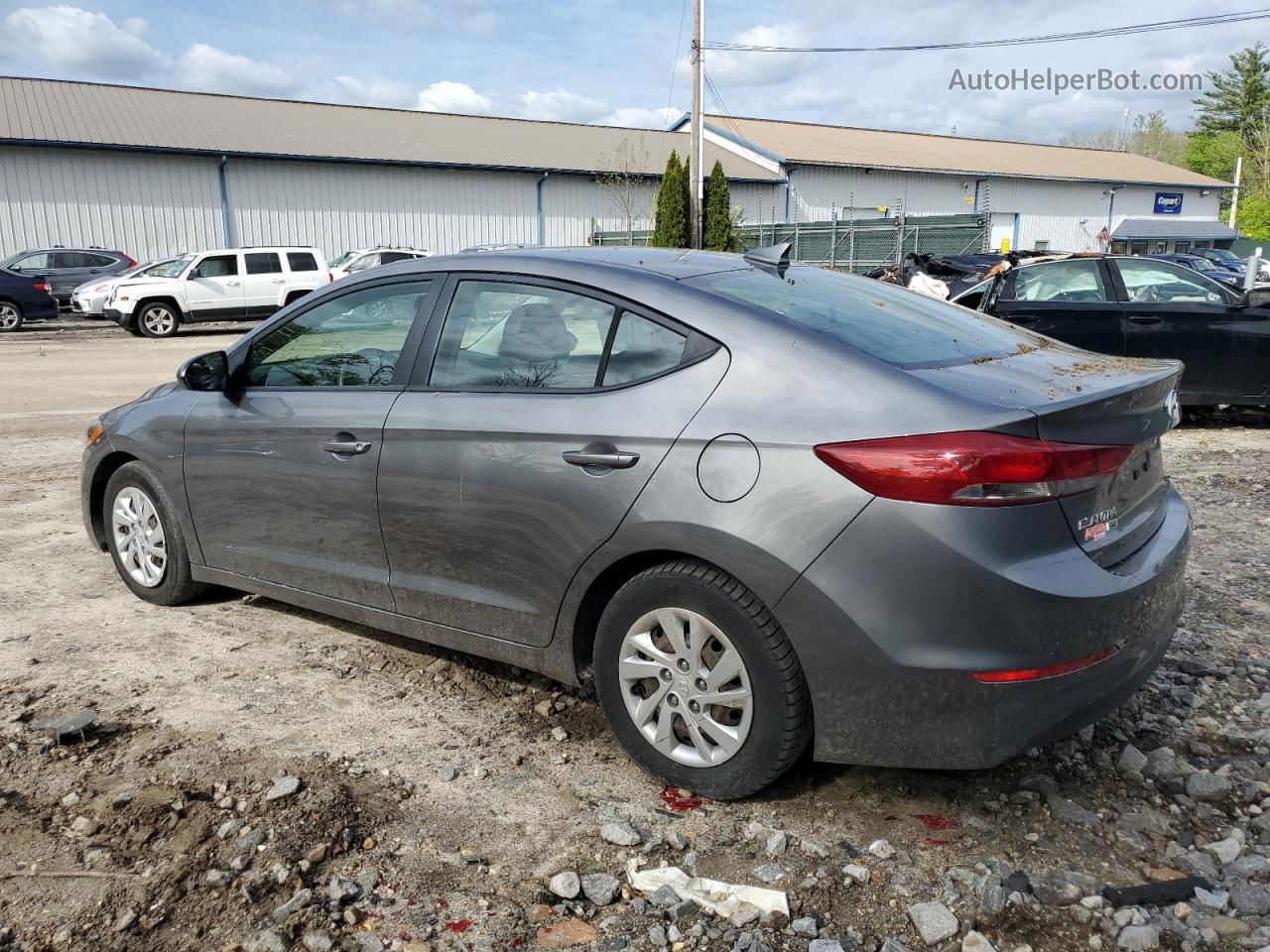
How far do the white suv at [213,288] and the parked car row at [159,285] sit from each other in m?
0.02

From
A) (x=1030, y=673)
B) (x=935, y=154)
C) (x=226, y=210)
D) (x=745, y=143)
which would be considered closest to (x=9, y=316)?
(x=226, y=210)

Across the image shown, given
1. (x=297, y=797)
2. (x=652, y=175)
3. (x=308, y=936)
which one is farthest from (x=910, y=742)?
(x=652, y=175)

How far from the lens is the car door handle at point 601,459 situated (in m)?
3.00

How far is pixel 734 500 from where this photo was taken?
2793 mm

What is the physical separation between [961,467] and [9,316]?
2488 cm

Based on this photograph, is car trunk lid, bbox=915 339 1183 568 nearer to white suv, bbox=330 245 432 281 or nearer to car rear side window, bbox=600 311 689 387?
car rear side window, bbox=600 311 689 387

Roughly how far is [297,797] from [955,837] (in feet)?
6.27

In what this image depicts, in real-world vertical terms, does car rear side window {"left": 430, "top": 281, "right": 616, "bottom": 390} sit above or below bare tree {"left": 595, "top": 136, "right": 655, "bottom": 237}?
below

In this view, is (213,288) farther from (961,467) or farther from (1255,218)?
(1255,218)

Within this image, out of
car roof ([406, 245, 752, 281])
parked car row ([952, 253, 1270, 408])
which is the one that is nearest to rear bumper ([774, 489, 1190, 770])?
car roof ([406, 245, 752, 281])

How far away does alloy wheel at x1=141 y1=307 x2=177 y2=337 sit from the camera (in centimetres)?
2198

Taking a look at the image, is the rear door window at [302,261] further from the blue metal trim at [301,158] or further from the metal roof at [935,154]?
the metal roof at [935,154]

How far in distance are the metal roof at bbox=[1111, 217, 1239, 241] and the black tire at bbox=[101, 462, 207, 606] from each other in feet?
185

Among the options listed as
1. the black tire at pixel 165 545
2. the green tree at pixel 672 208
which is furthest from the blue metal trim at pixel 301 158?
the black tire at pixel 165 545
